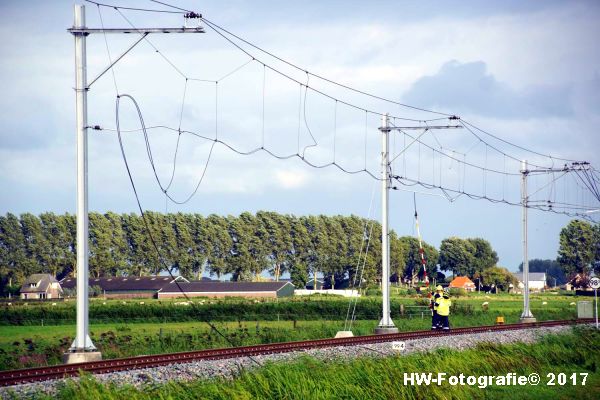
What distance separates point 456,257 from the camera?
169 meters

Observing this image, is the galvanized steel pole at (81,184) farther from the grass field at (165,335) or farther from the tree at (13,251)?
the tree at (13,251)

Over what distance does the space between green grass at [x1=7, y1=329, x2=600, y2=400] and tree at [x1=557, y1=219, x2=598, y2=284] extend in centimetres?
13555

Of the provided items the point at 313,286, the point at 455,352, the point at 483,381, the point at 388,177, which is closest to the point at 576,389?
the point at 483,381

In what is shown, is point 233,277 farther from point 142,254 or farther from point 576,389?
point 576,389

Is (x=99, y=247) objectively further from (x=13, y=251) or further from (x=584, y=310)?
(x=584, y=310)

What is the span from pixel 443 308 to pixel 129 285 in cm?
8475

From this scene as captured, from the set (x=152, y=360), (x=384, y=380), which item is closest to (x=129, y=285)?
(x=152, y=360)

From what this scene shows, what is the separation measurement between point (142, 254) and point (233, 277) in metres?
12.5

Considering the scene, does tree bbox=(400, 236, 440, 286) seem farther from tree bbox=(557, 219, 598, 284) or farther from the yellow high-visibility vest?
the yellow high-visibility vest

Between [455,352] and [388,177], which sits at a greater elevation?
[388,177]

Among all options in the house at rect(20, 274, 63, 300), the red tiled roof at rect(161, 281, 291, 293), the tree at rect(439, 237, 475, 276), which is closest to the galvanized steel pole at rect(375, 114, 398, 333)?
the red tiled roof at rect(161, 281, 291, 293)

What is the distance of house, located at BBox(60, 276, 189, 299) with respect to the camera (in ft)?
383

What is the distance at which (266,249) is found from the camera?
424 feet

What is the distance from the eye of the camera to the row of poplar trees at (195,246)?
117438 millimetres
